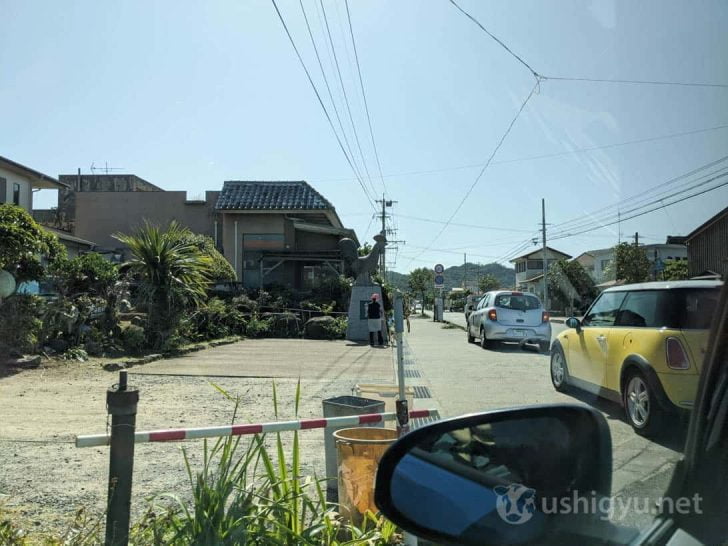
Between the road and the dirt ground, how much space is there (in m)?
1.71

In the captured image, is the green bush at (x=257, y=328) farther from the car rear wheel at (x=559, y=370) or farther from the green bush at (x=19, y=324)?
the car rear wheel at (x=559, y=370)

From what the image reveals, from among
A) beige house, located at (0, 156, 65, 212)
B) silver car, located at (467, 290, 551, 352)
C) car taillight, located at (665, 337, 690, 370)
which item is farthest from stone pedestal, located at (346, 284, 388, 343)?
car taillight, located at (665, 337, 690, 370)

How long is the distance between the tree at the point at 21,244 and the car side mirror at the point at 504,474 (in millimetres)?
11036

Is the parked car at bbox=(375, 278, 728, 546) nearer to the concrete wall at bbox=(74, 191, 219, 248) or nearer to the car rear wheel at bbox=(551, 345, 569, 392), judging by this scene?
the car rear wheel at bbox=(551, 345, 569, 392)

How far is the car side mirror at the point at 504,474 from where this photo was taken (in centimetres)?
139

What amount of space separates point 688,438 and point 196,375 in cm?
1021

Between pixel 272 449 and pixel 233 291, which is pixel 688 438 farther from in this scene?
pixel 233 291

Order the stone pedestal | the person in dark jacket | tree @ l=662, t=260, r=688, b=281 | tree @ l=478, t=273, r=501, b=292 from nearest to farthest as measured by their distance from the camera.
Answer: tree @ l=662, t=260, r=688, b=281 → the person in dark jacket → the stone pedestal → tree @ l=478, t=273, r=501, b=292

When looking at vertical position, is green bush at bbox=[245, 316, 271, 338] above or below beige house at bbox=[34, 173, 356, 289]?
below

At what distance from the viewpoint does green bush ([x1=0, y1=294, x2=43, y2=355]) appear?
35.6ft

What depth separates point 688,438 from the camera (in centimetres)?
131

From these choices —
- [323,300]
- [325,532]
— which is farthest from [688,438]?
[323,300]

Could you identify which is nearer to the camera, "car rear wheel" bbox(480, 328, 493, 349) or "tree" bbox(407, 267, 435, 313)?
"car rear wheel" bbox(480, 328, 493, 349)

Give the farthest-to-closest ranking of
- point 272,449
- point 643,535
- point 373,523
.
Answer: point 272,449, point 373,523, point 643,535
